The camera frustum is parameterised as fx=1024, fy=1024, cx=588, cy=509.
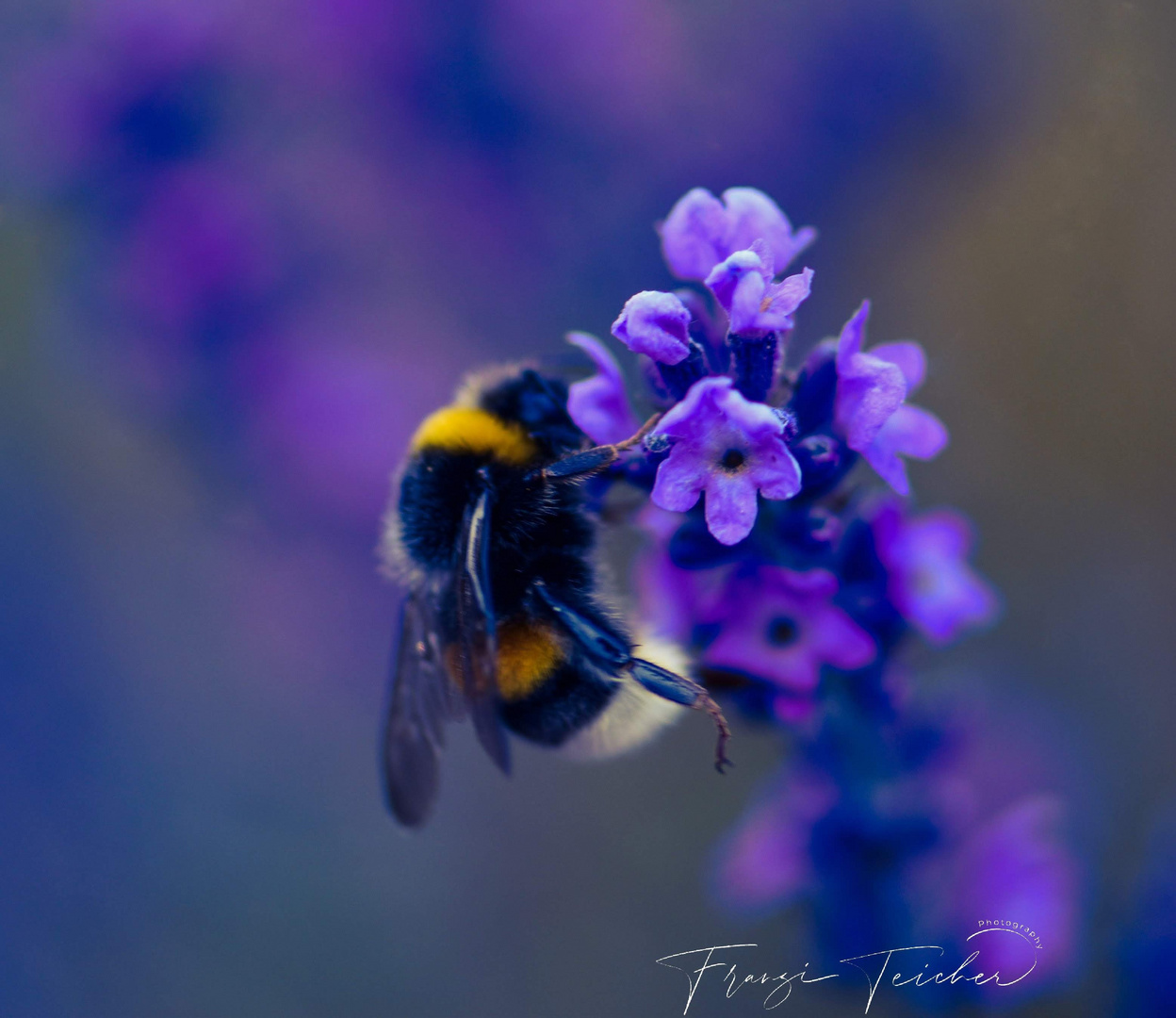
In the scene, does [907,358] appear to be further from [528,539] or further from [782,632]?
[528,539]

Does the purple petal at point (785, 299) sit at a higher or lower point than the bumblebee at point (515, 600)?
higher

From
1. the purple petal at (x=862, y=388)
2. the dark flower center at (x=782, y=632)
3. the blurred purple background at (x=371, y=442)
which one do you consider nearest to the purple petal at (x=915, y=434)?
the purple petal at (x=862, y=388)

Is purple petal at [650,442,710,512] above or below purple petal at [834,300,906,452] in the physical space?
below

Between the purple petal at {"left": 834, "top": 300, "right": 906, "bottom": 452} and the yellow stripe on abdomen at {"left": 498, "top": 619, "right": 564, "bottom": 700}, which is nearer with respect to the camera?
the purple petal at {"left": 834, "top": 300, "right": 906, "bottom": 452}

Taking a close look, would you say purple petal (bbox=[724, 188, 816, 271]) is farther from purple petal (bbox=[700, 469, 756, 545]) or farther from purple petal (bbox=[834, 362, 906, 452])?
purple petal (bbox=[700, 469, 756, 545])

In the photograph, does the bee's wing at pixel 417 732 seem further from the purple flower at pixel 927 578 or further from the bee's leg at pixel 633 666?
the purple flower at pixel 927 578

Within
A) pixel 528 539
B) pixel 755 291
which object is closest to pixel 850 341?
pixel 755 291

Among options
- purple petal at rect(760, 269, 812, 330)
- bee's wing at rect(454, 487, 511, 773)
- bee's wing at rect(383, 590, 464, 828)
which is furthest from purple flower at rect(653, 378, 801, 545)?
bee's wing at rect(383, 590, 464, 828)
